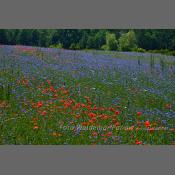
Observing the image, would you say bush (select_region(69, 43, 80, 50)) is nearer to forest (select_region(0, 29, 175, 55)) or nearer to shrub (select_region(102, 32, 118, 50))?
forest (select_region(0, 29, 175, 55))

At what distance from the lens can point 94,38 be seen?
8.16m

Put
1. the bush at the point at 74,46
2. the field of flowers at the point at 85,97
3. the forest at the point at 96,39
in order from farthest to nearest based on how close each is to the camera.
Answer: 1. the bush at the point at 74,46
2. the forest at the point at 96,39
3. the field of flowers at the point at 85,97

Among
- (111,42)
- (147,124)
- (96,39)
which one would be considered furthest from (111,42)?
(147,124)

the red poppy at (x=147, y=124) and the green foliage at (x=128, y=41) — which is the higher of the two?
the green foliage at (x=128, y=41)

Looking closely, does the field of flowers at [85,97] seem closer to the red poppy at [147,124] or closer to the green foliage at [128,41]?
the red poppy at [147,124]

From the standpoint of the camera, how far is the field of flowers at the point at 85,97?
778 cm

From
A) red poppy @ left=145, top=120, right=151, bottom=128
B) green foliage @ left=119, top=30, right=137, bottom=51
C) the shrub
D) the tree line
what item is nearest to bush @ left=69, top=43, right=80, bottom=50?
the tree line

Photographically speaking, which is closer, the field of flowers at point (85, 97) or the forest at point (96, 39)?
the field of flowers at point (85, 97)

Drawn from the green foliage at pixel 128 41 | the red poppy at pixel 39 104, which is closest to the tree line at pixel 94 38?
the green foliage at pixel 128 41

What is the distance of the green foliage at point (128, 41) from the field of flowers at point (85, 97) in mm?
113

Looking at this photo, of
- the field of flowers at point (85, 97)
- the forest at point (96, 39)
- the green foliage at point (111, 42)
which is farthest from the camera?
the green foliage at point (111, 42)

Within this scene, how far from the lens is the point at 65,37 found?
8141mm

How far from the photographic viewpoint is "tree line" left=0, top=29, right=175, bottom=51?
799 centimetres

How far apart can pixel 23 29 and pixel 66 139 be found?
6.68 feet
